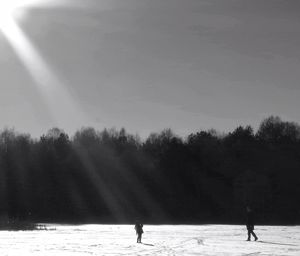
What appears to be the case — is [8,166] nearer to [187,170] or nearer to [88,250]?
[187,170]

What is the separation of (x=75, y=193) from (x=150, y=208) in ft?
43.9

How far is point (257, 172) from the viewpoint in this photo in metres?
82.5

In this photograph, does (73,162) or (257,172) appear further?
(73,162)

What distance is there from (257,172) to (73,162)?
107 feet

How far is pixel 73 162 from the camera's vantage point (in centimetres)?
9144

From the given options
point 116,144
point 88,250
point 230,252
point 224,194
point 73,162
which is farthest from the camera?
point 116,144

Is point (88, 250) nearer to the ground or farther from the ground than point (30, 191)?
nearer to the ground

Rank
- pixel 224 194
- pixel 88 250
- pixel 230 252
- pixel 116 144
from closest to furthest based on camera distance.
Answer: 1. pixel 230 252
2. pixel 88 250
3. pixel 224 194
4. pixel 116 144

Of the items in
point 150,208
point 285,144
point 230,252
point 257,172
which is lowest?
point 230,252

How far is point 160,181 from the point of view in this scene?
86.1 metres

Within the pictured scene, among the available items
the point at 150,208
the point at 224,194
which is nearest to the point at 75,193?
the point at 150,208

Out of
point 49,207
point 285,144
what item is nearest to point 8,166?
point 49,207

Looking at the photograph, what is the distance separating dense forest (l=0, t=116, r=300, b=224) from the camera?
79.5 m

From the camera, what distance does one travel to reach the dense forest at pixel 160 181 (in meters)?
79.5
